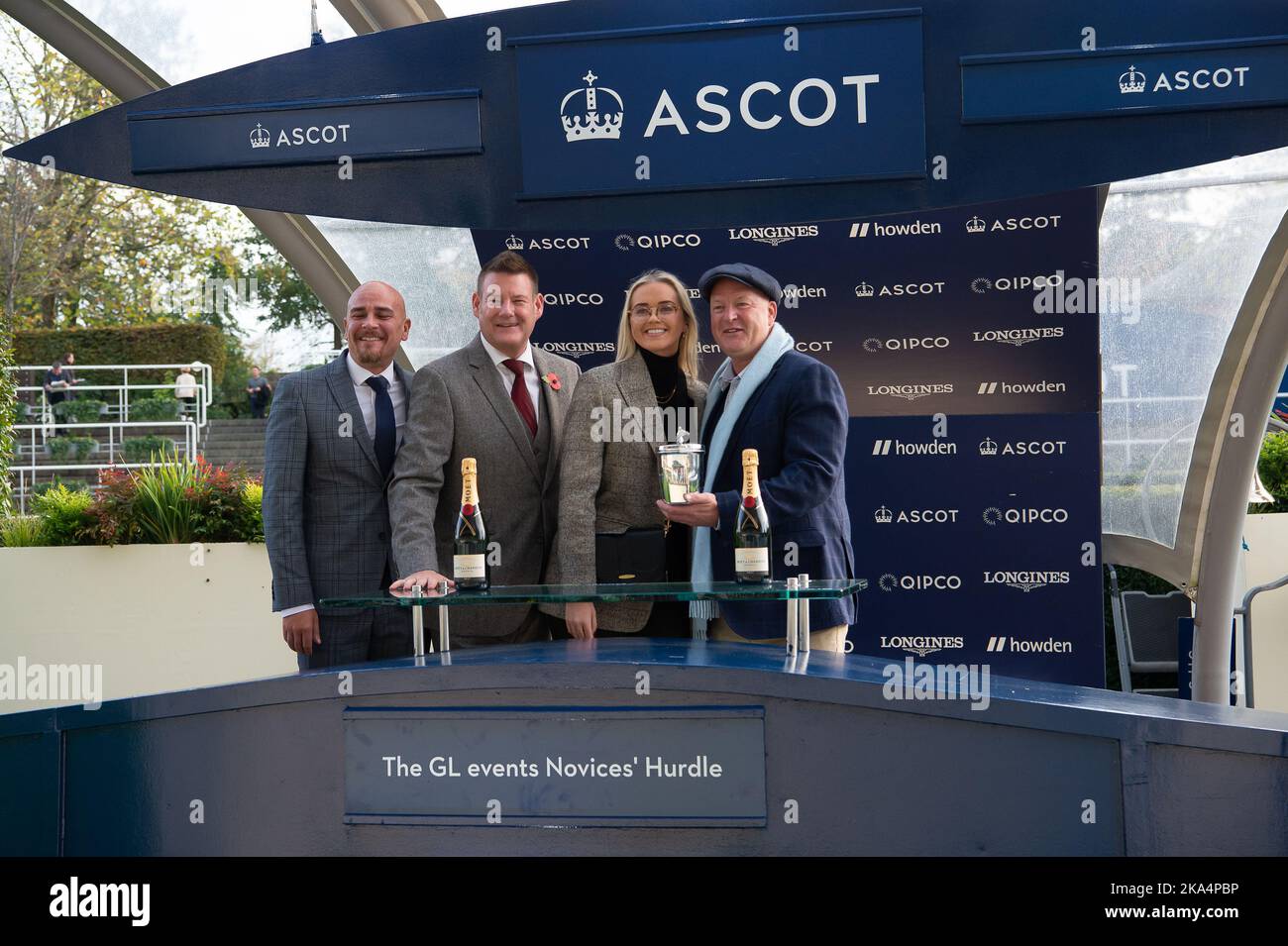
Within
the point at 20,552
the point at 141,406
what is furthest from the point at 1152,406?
the point at 141,406

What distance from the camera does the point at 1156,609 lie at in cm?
974

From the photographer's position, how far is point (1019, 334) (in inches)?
253

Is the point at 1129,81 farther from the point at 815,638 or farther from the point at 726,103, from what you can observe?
the point at 815,638

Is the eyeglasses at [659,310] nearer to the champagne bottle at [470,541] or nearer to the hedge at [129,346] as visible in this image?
the champagne bottle at [470,541]

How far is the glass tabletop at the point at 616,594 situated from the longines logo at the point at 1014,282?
3825 millimetres

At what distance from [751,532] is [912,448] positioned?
3429 mm

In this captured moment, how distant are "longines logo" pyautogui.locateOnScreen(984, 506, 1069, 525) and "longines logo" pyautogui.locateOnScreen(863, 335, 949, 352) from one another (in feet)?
2.98

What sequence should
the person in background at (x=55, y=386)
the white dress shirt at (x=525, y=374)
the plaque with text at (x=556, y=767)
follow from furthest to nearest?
the person in background at (x=55, y=386), the white dress shirt at (x=525, y=374), the plaque with text at (x=556, y=767)

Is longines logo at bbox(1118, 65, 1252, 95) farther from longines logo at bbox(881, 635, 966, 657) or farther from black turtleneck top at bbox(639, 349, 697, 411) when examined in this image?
longines logo at bbox(881, 635, 966, 657)

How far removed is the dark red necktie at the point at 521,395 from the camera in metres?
4.07

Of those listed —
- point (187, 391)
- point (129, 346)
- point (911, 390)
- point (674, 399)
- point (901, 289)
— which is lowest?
point (674, 399)

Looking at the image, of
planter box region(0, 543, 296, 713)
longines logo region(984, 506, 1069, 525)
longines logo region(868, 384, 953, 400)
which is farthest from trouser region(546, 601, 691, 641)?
planter box region(0, 543, 296, 713)

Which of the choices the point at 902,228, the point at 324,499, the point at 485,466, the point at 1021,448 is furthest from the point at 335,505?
the point at 1021,448

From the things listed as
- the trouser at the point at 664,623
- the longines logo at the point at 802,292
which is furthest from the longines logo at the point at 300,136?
the longines logo at the point at 802,292
